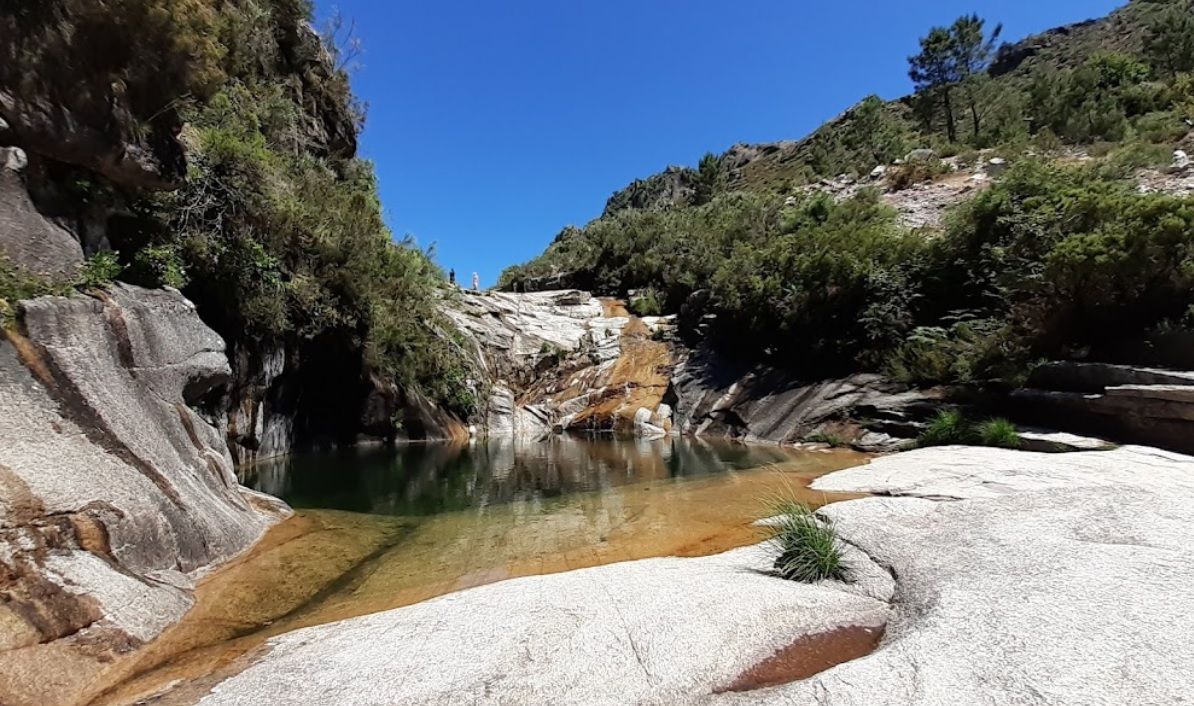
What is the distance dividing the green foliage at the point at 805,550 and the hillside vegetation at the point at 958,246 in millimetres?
9302

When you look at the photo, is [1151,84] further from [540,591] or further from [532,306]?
[540,591]

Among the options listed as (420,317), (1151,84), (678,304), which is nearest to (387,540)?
(420,317)

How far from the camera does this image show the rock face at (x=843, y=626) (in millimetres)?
3123

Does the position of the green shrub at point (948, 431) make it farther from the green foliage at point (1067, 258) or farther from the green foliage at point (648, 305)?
the green foliage at point (648, 305)

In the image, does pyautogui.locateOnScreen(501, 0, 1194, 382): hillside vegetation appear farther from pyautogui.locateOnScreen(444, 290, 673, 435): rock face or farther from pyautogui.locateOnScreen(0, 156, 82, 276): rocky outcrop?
pyautogui.locateOnScreen(0, 156, 82, 276): rocky outcrop

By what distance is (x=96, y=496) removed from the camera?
5145 mm

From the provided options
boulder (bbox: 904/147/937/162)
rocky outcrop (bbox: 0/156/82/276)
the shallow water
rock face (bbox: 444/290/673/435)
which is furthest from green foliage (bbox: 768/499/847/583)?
boulder (bbox: 904/147/937/162)

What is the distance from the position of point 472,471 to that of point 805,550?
11708 millimetres

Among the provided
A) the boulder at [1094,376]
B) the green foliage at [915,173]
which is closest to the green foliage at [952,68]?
the green foliage at [915,173]

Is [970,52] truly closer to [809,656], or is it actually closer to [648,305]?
[648,305]

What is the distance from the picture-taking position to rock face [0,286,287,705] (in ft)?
13.2

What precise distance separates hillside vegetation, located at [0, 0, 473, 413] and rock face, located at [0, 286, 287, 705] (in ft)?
2.21

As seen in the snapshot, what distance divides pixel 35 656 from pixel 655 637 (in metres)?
4.30

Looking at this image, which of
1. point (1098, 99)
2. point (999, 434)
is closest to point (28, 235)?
point (999, 434)
